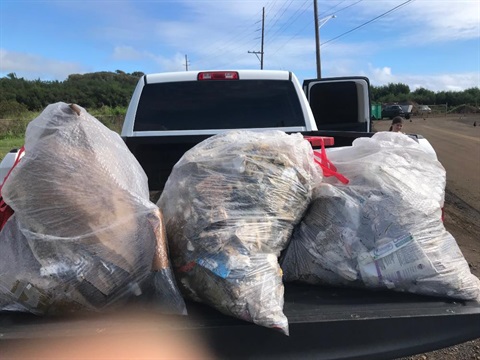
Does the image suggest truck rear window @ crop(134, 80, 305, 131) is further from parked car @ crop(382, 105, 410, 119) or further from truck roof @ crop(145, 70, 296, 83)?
parked car @ crop(382, 105, 410, 119)

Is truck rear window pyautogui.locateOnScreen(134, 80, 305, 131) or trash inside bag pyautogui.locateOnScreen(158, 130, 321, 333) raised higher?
truck rear window pyautogui.locateOnScreen(134, 80, 305, 131)

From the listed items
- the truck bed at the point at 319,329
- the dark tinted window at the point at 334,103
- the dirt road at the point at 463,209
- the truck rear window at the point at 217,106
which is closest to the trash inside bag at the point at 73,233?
the truck bed at the point at 319,329

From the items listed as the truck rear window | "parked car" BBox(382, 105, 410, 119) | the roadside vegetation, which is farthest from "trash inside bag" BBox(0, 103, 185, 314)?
the roadside vegetation

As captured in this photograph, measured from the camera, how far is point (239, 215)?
1.90m

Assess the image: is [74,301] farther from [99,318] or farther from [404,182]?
[404,182]

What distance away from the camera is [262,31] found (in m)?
50.1

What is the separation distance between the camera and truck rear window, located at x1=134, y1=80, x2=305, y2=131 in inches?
156

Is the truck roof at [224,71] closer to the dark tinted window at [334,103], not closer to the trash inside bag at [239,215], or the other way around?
the trash inside bag at [239,215]

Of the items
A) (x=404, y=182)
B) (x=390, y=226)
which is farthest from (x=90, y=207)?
(x=404, y=182)

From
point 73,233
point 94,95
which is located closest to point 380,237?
point 73,233

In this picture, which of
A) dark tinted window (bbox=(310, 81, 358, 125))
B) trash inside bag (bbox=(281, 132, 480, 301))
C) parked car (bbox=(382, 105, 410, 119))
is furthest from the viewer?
parked car (bbox=(382, 105, 410, 119))

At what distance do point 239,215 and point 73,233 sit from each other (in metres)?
0.64

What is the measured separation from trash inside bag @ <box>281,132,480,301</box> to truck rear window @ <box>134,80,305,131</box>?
70.9 inches

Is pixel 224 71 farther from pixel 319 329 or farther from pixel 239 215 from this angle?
pixel 319 329
